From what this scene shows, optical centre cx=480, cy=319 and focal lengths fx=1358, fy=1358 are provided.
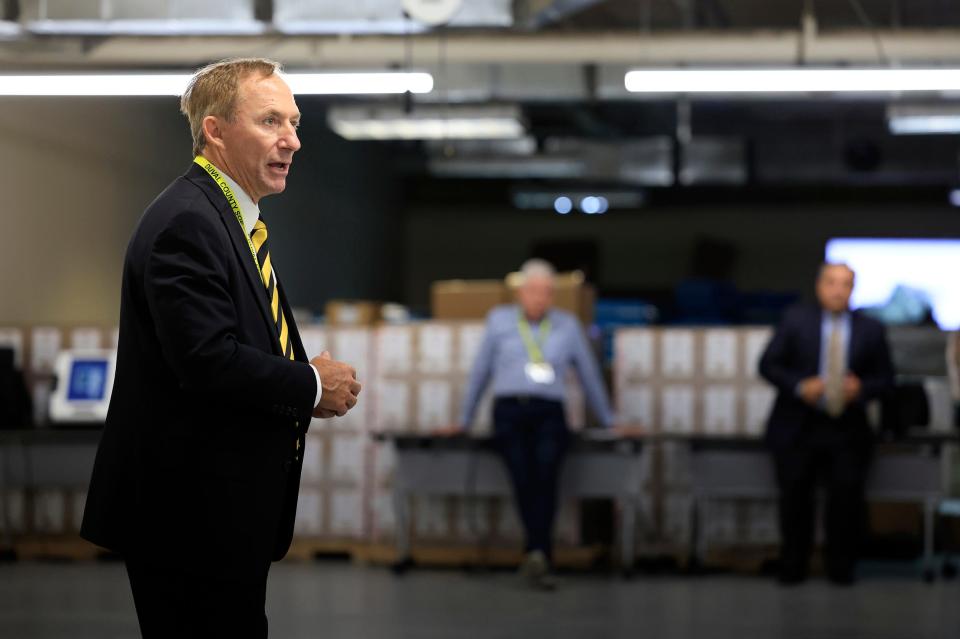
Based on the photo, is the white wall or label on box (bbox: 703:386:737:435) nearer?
label on box (bbox: 703:386:737:435)

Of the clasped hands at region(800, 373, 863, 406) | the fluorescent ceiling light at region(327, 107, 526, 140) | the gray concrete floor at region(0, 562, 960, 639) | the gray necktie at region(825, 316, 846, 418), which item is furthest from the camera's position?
the fluorescent ceiling light at region(327, 107, 526, 140)

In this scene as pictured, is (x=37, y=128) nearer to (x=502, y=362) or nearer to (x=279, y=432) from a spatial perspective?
(x=502, y=362)

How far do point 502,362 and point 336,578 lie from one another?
57.4 inches

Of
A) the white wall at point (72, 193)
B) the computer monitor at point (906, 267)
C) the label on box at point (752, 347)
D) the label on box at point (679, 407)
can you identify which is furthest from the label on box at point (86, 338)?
the computer monitor at point (906, 267)

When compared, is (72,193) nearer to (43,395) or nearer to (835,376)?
(43,395)

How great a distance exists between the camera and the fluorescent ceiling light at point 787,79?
7465 millimetres

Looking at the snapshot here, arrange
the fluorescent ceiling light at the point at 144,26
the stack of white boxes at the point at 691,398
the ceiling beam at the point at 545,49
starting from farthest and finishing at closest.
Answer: the ceiling beam at the point at 545,49 → the fluorescent ceiling light at the point at 144,26 → the stack of white boxes at the point at 691,398

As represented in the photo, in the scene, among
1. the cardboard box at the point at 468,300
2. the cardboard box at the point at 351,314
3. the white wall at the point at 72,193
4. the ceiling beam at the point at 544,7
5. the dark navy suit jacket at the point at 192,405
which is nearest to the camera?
the dark navy suit jacket at the point at 192,405

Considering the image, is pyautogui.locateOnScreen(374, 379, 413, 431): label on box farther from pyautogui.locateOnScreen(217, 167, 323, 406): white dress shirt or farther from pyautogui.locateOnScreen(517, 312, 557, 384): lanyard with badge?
pyautogui.locateOnScreen(217, 167, 323, 406): white dress shirt

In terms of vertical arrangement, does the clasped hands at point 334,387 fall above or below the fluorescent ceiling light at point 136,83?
below

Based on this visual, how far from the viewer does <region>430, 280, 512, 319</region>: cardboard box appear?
811 centimetres

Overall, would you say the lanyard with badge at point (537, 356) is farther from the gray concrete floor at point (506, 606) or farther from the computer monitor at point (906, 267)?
the computer monitor at point (906, 267)

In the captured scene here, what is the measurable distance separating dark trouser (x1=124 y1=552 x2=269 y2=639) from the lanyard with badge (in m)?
5.13

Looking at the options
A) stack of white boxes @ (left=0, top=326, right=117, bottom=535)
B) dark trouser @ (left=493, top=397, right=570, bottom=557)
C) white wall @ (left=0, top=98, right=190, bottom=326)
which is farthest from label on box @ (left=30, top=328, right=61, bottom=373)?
dark trouser @ (left=493, top=397, right=570, bottom=557)
